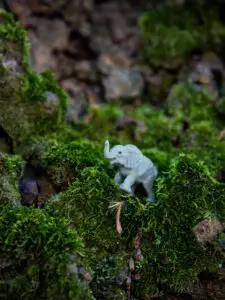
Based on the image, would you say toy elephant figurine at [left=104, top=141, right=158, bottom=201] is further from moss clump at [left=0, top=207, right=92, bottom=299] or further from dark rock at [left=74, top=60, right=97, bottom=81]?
dark rock at [left=74, top=60, right=97, bottom=81]

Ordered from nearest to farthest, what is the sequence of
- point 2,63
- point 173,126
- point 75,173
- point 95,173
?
point 95,173, point 75,173, point 2,63, point 173,126

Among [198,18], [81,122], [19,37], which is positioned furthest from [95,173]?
[198,18]

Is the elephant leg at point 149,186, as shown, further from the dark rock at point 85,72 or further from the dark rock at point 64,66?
the dark rock at point 64,66

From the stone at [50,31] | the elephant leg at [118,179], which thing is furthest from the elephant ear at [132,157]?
the stone at [50,31]

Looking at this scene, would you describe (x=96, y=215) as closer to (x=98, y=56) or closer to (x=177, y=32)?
(x=98, y=56)

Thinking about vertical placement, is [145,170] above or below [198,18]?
below

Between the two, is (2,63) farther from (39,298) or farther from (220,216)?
(220,216)
